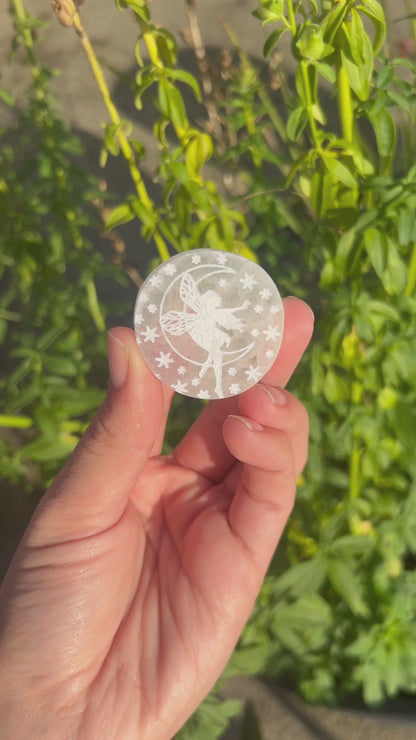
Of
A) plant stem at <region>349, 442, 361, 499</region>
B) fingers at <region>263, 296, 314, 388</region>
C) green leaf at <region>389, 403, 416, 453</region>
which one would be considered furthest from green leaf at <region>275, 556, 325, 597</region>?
fingers at <region>263, 296, 314, 388</region>

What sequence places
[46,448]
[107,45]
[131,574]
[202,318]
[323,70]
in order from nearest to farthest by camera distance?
[323,70] < [202,318] < [131,574] < [46,448] < [107,45]

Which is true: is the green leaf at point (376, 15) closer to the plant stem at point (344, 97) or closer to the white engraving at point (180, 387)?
the plant stem at point (344, 97)

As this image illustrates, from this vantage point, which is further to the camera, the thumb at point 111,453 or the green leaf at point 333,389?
the green leaf at point 333,389

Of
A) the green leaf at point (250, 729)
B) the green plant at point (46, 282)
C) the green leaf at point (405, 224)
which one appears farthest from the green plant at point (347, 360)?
the green plant at point (46, 282)

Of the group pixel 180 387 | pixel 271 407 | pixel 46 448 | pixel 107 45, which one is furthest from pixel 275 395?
pixel 107 45

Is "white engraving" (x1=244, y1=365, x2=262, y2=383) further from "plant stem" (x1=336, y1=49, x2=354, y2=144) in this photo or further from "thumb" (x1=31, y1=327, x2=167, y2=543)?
"plant stem" (x1=336, y1=49, x2=354, y2=144)

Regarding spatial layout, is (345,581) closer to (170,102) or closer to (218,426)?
(218,426)
